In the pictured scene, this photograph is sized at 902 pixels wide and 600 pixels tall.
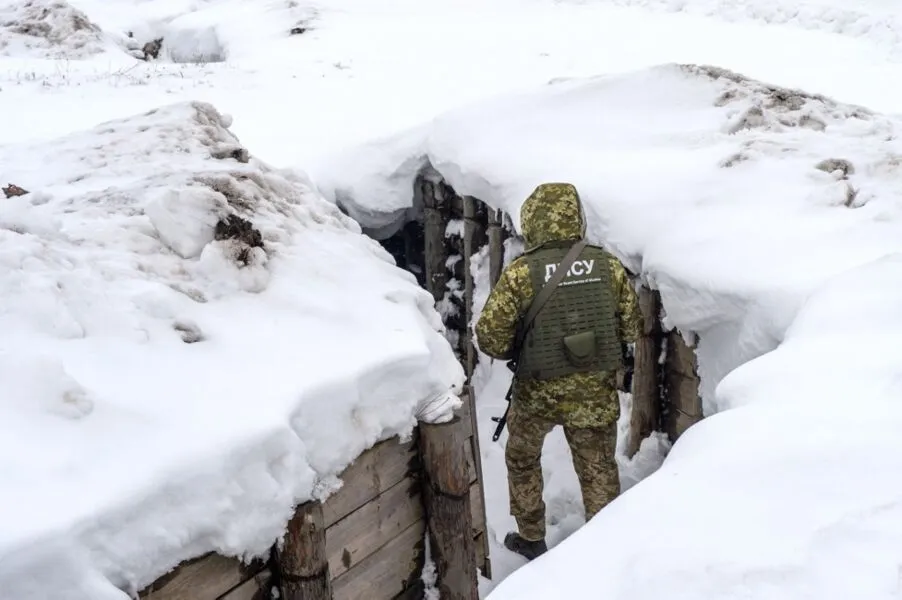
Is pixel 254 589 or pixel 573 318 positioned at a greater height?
pixel 573 318

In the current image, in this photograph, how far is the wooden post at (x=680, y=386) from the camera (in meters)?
4.75

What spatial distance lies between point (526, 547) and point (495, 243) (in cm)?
266

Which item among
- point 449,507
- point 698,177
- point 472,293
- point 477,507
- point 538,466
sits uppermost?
point 698,177

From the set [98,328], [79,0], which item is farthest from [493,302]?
[79,0]

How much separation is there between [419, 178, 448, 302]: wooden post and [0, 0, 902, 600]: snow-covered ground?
295 millimetres

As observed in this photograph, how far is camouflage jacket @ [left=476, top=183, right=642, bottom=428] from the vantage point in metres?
4.21

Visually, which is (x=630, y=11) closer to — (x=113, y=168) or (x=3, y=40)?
(x=3, y=40)

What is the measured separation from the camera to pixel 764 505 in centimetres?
199

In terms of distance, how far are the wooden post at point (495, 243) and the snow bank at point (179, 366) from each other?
6.80 feet

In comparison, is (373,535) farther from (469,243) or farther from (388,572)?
(469,243)

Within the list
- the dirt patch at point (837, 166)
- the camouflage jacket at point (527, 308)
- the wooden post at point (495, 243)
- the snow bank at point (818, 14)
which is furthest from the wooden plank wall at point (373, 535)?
the snow bank at point (818, 14)

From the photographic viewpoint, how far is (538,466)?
185 inches

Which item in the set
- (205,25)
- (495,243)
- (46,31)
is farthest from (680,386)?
(205,25)

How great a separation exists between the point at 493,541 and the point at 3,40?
14.3 meters
